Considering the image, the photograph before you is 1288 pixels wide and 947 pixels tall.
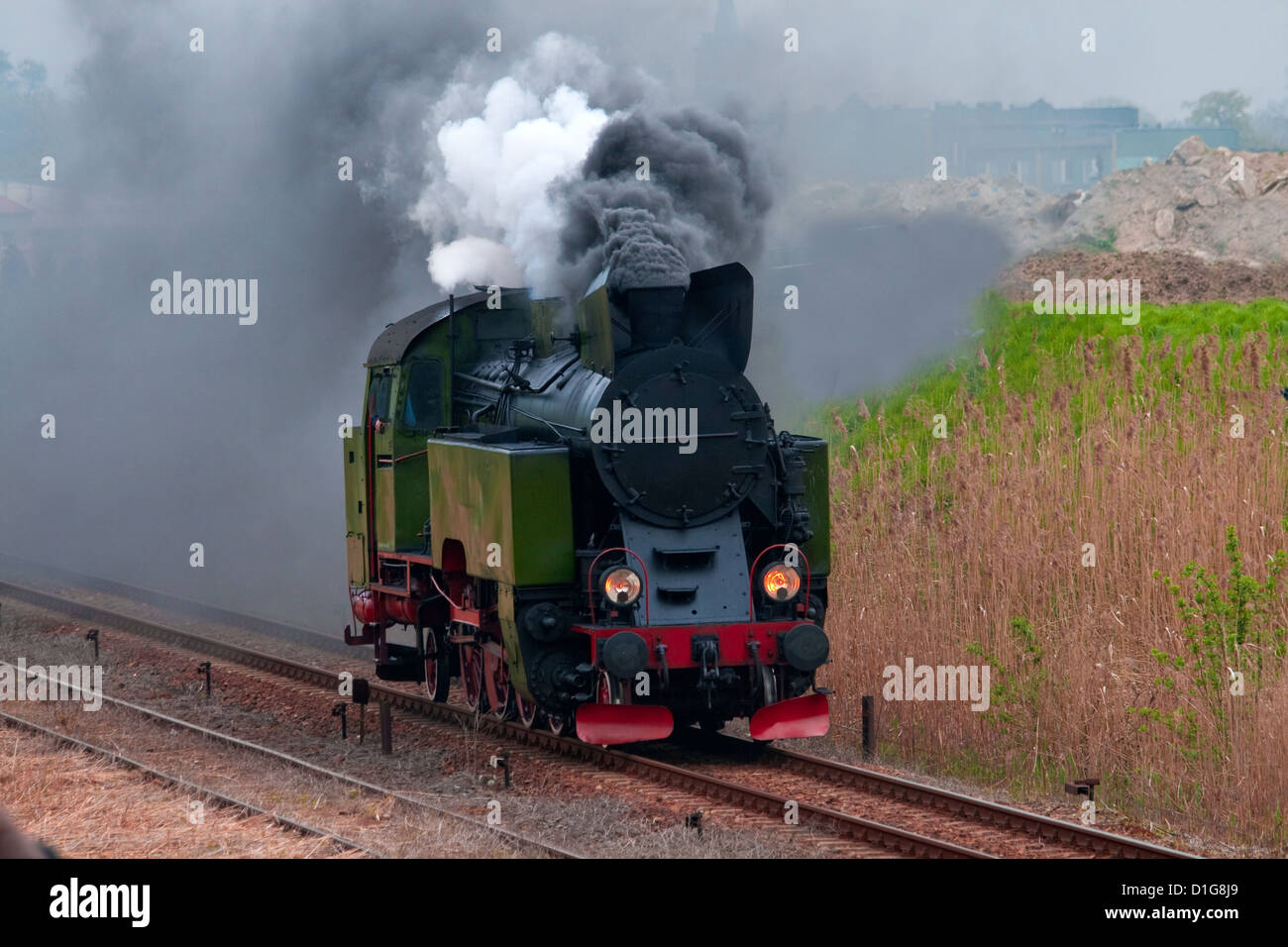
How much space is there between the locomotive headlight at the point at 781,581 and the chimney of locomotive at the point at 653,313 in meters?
1.58

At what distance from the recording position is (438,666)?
1173cm

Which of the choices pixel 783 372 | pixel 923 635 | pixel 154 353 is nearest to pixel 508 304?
pixel 923 635

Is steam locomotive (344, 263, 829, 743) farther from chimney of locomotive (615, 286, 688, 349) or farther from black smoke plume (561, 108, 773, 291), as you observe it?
black smoke plume (561, 108, 773, 291)

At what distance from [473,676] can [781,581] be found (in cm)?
293

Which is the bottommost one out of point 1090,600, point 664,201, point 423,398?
point 1090,600

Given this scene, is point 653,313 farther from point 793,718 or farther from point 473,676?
point 473,676

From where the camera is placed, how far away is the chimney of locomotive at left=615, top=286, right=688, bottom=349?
30.3 feet

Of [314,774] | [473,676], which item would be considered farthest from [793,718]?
[314,774]

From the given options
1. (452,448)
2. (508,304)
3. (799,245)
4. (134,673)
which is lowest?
(134,673)

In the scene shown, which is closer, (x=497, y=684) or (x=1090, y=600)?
(x=1090, y=600)

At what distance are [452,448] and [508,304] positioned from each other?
77.5 inches

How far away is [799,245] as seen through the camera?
17.0 meters

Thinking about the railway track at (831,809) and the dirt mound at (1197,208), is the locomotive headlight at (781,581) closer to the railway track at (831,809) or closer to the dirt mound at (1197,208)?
the railway track at (831,809)

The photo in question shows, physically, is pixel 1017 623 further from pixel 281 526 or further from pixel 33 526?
pixel 33 526
